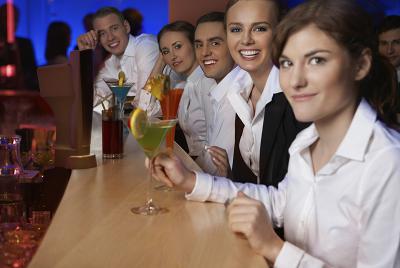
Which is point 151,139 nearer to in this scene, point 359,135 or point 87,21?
point 359,135

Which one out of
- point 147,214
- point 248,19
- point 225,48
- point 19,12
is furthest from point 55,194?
point 19,12

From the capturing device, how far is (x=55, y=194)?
1691mm

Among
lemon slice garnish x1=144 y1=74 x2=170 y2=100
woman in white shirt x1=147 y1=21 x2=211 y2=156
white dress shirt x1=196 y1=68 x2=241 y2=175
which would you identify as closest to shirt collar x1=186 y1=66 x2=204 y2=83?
woman in white shirt x1=147 y1=21 x2=211 y2=156

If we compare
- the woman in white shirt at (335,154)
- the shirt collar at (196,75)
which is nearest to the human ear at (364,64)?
the woman in white shirt at (335,154)

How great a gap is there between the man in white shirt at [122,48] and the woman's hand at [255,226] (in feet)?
11.3

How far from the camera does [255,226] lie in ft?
3.98

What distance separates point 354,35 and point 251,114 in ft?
3.34

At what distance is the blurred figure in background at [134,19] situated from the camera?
20.8ft

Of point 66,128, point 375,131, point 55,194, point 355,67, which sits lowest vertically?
point 55,194

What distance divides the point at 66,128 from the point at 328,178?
994 millimetres

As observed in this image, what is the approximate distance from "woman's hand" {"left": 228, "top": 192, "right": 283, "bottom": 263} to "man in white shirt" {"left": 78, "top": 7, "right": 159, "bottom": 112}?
3444mm

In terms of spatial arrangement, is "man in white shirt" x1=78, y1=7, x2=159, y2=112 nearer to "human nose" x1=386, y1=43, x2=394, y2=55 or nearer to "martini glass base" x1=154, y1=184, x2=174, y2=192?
"human nose" x1=386, y1=43, x2=394, y2=55

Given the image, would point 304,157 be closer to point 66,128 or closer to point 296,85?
point 296,85

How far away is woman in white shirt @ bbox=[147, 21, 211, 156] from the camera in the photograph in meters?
3.62
